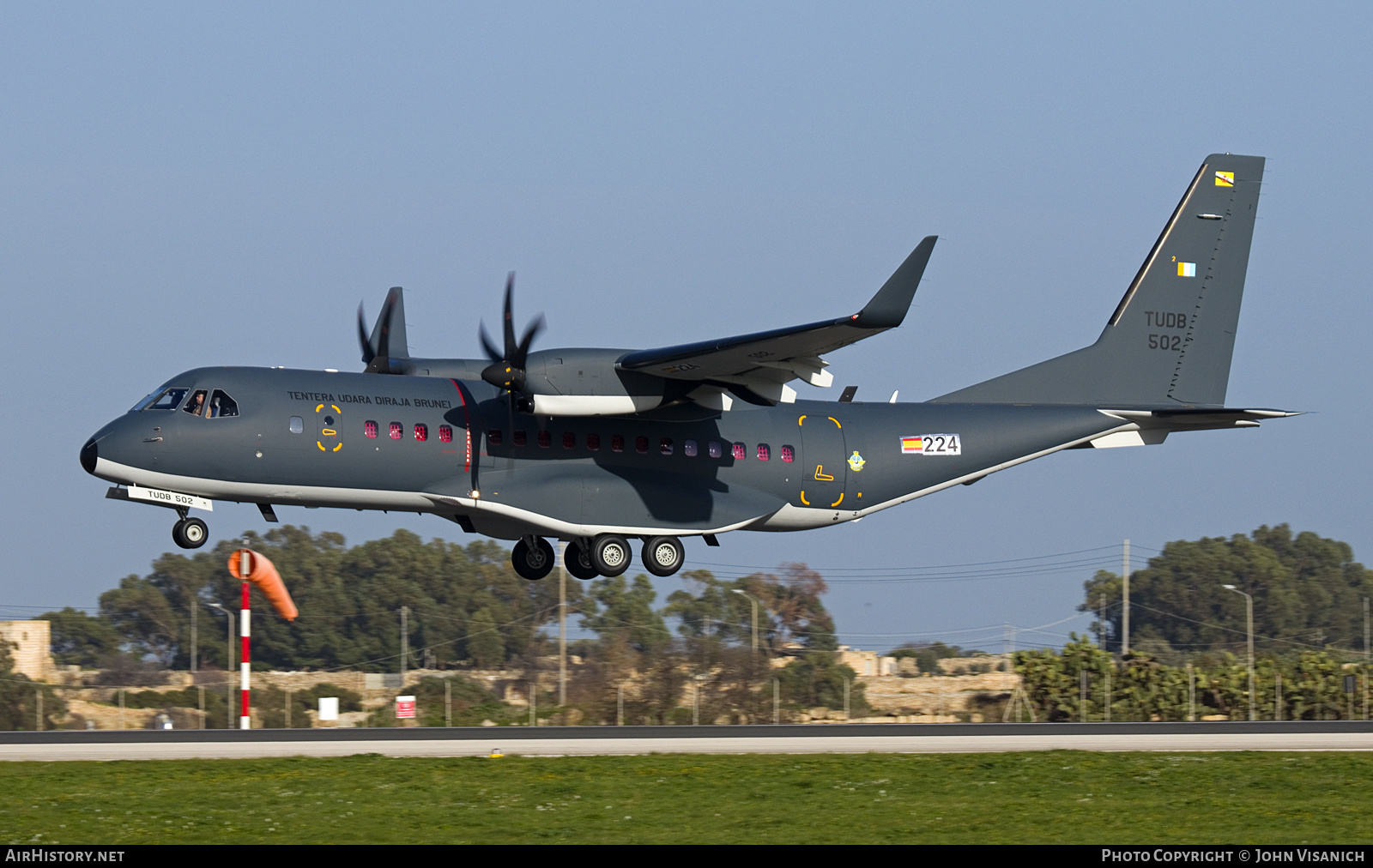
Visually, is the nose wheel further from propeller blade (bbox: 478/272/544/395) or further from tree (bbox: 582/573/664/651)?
tree (bbox: 582/573/664/651)

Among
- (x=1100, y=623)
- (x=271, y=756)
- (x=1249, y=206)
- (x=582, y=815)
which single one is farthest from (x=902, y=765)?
(x=1100, y=623)

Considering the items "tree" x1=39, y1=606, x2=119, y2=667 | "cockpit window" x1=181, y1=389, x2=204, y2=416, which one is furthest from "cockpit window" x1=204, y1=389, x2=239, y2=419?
"tree" x1=39, y1=606, x2=119, y2=667

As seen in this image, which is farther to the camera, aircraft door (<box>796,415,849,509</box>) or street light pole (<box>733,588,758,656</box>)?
A: street light pole (<box>733,588,758,656</box>)

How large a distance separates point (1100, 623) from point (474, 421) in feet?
199

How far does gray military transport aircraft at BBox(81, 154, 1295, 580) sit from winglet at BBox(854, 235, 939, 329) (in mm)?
26

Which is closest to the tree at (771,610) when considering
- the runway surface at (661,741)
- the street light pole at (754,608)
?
the street light pole at (754,608)

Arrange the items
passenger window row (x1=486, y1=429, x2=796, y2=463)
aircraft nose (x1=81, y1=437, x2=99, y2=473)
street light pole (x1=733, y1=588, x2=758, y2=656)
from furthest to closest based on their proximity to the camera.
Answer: street light pole (x1=733, y1=588, x2=758, y2=656) → passenger window row (x1=486, y1=429, x2=796, y2=463) → aircraft nose (x1=81, y1=437, x2=99, y2=473)

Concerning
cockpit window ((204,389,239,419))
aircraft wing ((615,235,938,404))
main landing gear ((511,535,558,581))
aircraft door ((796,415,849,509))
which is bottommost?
main landing gear ((511,535,558,581))

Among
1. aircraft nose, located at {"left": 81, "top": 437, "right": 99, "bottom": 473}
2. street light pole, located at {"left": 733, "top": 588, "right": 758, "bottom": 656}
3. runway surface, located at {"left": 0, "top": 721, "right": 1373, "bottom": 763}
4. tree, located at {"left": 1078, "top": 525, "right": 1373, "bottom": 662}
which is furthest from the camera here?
tree, located at {"left": 1078, "top": 525, "right": 1373, "bottom": 662}

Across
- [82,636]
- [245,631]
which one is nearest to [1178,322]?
[245,631]

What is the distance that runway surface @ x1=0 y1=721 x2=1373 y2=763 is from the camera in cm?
2072

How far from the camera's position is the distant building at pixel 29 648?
54.2 metres

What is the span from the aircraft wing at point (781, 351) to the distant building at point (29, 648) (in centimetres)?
3627
